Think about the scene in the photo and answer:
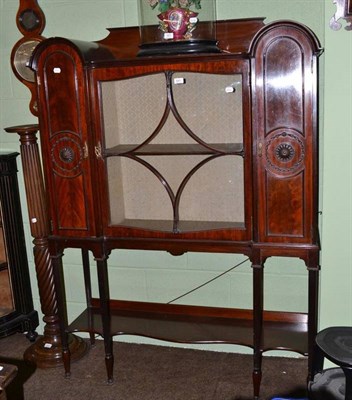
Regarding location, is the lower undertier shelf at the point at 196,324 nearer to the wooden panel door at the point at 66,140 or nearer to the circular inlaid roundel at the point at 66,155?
the wooden panel door at the point at 66,140

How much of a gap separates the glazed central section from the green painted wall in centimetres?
38

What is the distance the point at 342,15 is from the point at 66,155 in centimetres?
128

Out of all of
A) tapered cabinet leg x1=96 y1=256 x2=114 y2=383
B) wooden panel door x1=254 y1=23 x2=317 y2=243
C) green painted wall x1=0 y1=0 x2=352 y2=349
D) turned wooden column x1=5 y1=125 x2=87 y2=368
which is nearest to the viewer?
wooden panel door x1=254 y1=23 x2=317 y2=243

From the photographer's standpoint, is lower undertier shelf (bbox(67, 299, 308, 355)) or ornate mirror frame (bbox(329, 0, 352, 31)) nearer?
ornate mirror frame (bbox(329, 0, 352, 31))

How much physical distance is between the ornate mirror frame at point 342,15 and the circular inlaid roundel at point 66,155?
116 cm

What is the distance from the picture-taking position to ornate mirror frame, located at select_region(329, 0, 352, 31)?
6.64 feet

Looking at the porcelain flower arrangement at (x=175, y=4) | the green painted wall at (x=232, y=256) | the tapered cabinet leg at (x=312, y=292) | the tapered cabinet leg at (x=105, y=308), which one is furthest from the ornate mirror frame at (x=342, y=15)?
the tapered cabinet leg at (x=105, y=308)

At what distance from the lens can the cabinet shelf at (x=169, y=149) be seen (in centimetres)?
225

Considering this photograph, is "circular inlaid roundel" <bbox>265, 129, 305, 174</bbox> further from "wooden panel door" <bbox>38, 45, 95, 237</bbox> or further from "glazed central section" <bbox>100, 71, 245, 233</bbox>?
"wooden panel door" <bbox>38, 45, 95, 237</bbox>

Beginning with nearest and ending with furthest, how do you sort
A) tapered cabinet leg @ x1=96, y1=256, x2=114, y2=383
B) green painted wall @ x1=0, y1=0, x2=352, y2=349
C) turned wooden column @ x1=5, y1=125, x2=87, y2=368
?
1. green painted wall @ x1=0, y1=0, x2=352, y2=349
2. tapered cabinet leg @ x1=96, y1=256, x2=114, y2=383
3. turned wooden column @ x1=5, y1=125, x2=87, y2=368

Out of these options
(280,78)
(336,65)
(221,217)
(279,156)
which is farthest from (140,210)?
(336,65)

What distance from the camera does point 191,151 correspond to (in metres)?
2.30

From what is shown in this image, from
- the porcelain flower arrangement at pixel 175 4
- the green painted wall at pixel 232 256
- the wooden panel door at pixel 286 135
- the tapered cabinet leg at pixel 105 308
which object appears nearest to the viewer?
the wooden panel door at pixel 286 135

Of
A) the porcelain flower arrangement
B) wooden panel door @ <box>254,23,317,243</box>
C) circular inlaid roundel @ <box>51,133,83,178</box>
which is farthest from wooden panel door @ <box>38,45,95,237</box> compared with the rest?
wooden panel door @ <box>254,23,317,243</box>
